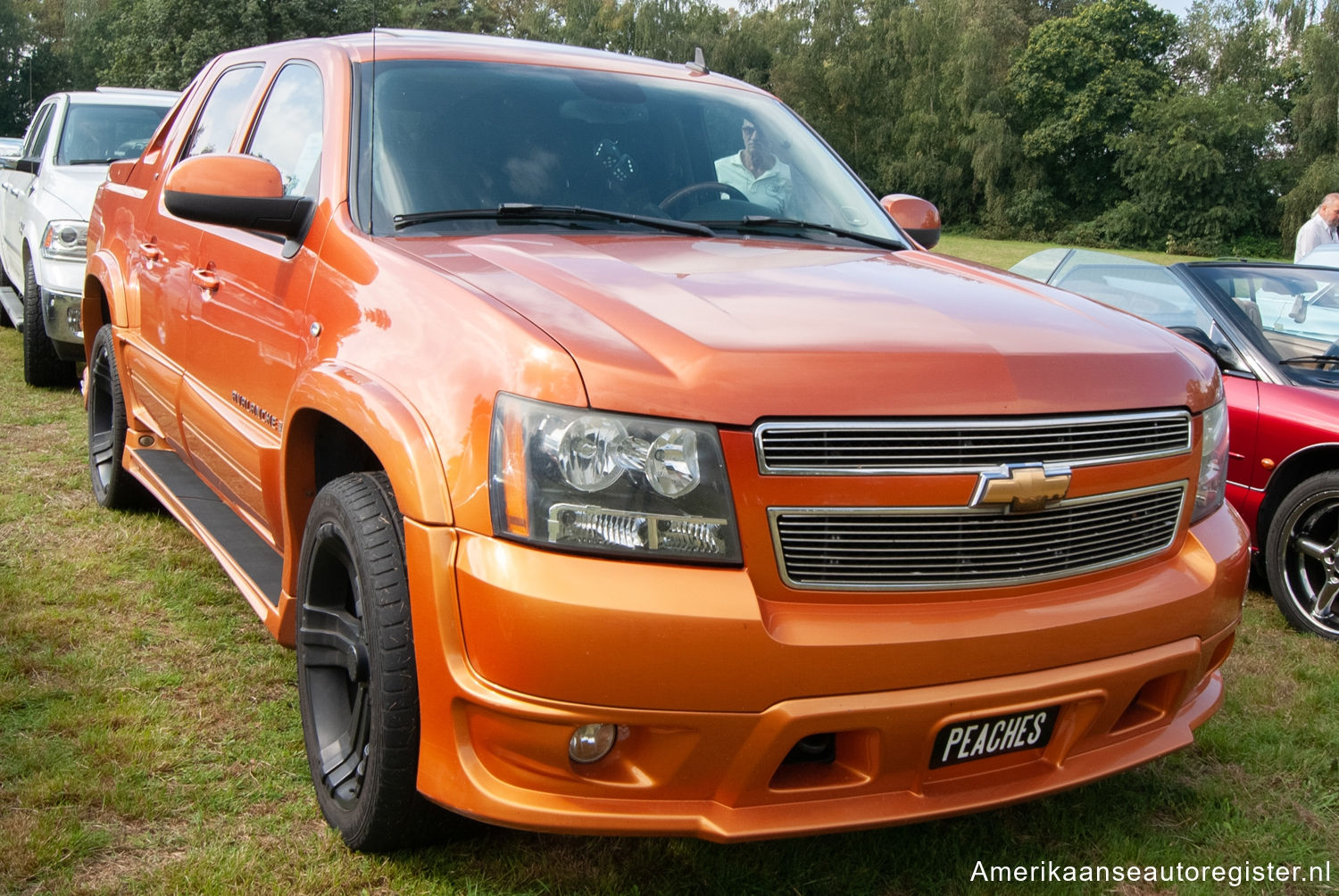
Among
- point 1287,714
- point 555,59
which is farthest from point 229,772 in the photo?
point 1287,714

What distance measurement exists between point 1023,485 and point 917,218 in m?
2.12

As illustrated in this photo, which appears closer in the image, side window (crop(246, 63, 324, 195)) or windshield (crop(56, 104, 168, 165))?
side window (crop(246, 63, 324, 195))

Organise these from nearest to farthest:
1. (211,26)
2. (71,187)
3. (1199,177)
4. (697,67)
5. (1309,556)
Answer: (697,67), (1309,556), (71,187), (211,26), (1199,177)

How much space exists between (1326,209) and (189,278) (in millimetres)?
10274

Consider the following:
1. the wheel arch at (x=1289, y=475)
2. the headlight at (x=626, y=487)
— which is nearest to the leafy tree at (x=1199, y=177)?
the wheel arch at (x=1289, y=475)

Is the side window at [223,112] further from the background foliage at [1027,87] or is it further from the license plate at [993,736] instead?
the background foliage at [1027,87]

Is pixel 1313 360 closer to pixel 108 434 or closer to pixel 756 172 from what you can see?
pixel 756 172

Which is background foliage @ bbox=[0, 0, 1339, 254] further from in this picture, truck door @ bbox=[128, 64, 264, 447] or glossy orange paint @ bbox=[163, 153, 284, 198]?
glossy orange paint @ bbox=[163, 153, 284, 198]

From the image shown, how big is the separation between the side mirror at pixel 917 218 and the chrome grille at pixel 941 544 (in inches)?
74.8

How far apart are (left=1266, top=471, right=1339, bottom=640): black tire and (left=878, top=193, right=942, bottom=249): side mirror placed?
6.03 feet

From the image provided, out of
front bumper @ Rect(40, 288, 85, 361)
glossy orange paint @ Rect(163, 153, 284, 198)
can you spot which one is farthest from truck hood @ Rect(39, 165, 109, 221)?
glossy orange paint @ Rect(163, 153, 284, 198)

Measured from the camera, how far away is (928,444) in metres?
2.19

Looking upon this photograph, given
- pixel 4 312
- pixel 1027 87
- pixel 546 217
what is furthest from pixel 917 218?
pixel 1027 87

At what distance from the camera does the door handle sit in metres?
3.63
